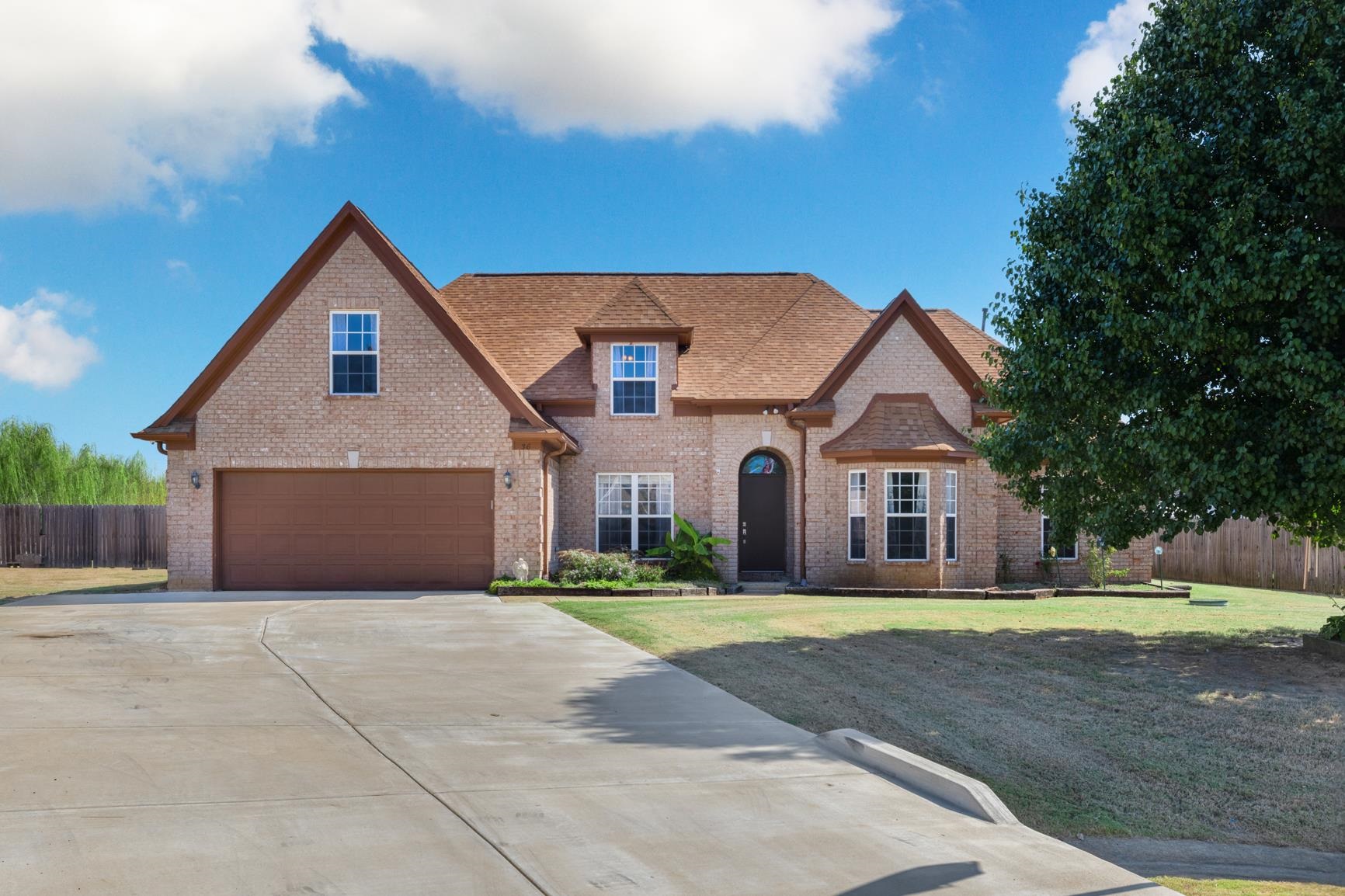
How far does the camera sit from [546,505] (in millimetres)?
21594

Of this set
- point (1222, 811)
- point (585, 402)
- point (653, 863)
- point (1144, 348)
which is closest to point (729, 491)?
point (585, 402)

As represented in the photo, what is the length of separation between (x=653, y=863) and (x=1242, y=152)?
36.4 ft

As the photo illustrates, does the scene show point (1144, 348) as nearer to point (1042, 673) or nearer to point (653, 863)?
point (1042, 673)

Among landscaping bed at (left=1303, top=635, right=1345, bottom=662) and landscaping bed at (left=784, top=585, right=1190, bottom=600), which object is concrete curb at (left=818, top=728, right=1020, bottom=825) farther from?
landscaping bed at (left=784, top=585, right=1190, bottom=600)

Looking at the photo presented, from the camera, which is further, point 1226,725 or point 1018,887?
point 1226,725

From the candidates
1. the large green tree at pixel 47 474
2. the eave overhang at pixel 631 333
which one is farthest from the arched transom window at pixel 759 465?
the large green tree at pixel 47 474

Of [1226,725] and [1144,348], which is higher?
[1144,348]

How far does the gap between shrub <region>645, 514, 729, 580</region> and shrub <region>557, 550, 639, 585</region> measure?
130 centimetres

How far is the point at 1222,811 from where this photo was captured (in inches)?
274

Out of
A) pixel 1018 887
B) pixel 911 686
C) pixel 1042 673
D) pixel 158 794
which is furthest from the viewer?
pixel 1042 673

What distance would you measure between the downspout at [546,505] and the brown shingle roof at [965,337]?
9923mm

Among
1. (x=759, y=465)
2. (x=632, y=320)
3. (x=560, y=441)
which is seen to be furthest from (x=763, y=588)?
(x=632, y=320)

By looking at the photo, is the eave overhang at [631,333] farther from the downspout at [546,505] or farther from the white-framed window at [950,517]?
the white-framed window at [950,517]

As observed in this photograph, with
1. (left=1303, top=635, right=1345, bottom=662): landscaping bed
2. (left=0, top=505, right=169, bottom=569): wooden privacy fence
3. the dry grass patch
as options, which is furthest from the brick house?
(left=0, top=505, right=169, bottom=569): wooden privacy fence
